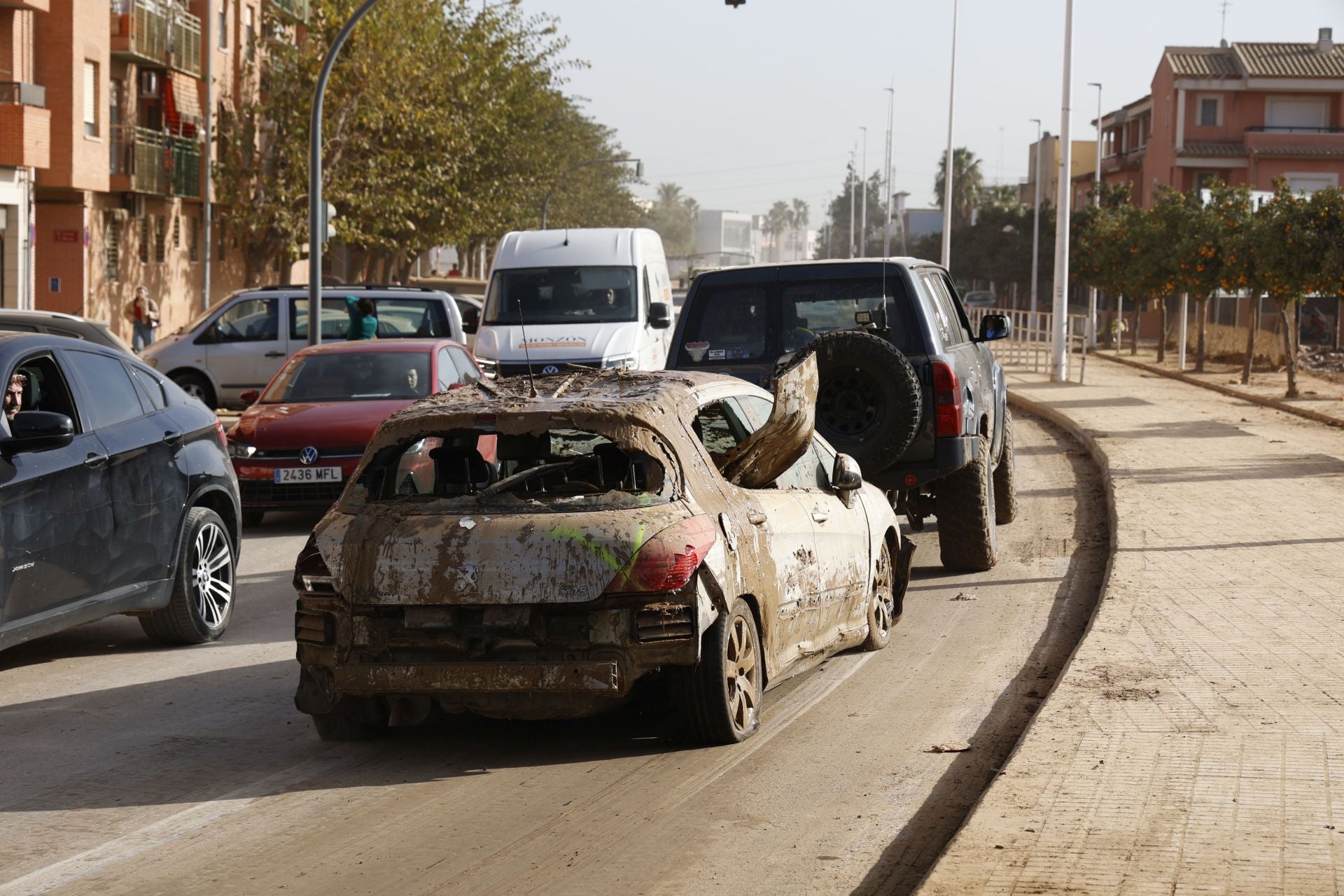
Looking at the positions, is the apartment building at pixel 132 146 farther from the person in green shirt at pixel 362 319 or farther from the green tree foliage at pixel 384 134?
the person in green shirt at pixel 362 319

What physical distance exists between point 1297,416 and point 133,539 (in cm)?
2189

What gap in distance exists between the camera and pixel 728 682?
21.6 feet

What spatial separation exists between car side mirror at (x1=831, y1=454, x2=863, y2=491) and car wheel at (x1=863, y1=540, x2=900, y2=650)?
698 mm

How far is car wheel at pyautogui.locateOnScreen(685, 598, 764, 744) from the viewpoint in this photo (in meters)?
6.42

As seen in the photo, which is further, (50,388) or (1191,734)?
(50,388)

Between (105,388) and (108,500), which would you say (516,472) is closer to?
(108,500)

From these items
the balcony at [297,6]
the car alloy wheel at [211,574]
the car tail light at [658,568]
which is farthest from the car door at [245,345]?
the balcony at [297,6]

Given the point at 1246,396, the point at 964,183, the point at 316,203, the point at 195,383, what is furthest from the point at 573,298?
the point at 964,183

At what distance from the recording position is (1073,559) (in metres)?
12.2

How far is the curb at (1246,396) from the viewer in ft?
83.1

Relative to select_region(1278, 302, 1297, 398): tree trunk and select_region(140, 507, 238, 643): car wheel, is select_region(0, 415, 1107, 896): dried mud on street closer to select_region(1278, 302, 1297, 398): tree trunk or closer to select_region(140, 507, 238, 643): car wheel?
select_region(140, 507, 238, 643): car wheel

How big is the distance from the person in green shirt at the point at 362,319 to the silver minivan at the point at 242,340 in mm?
1125

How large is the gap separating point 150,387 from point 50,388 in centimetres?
90

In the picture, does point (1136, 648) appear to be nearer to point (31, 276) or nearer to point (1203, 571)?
point (1203, 571)
